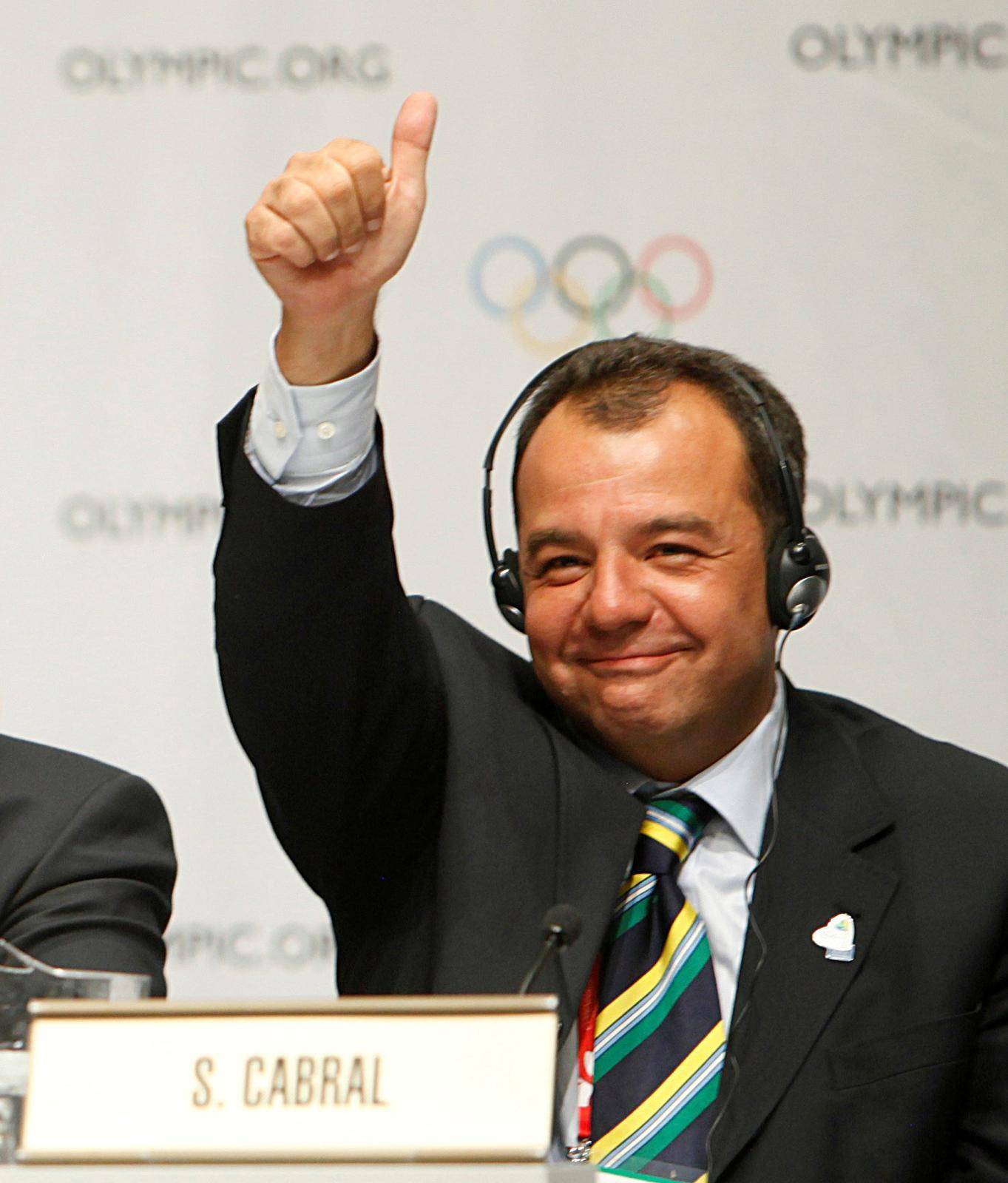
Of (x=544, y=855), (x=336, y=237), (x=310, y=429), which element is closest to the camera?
(x=336, y=237)

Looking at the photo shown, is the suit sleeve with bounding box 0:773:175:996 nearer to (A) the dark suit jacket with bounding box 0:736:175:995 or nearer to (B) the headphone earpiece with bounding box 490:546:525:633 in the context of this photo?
(A) the dark suit jacket with bounding box 0:736:175:995

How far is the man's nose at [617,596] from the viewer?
1.61 meters

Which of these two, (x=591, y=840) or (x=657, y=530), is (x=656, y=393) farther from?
(x=591, y=840)

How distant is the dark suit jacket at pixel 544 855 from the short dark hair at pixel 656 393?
257 millimetres

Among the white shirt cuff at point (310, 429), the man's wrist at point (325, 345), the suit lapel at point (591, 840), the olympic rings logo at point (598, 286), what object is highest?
the olympic rings logo at point (598, 286)

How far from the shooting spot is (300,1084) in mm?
847

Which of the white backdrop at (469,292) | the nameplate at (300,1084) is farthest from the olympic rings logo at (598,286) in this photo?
the nameplate at (300,1084)

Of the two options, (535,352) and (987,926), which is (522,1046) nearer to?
(987,926)

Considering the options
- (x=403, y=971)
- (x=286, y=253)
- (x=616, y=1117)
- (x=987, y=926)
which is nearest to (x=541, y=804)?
(x=403, y=971)

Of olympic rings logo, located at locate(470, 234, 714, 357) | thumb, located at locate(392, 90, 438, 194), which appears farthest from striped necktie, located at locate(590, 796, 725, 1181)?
olympic rings logo, located at locate(470, 234, 714, 357)

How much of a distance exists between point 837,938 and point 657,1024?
20 cm

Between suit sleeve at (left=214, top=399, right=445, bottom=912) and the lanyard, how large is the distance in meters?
0.23

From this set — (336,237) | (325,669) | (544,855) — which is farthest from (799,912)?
(336,237)

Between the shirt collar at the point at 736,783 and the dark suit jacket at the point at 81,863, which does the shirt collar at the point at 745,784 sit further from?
the dark suit jacket at the point at 81,863
